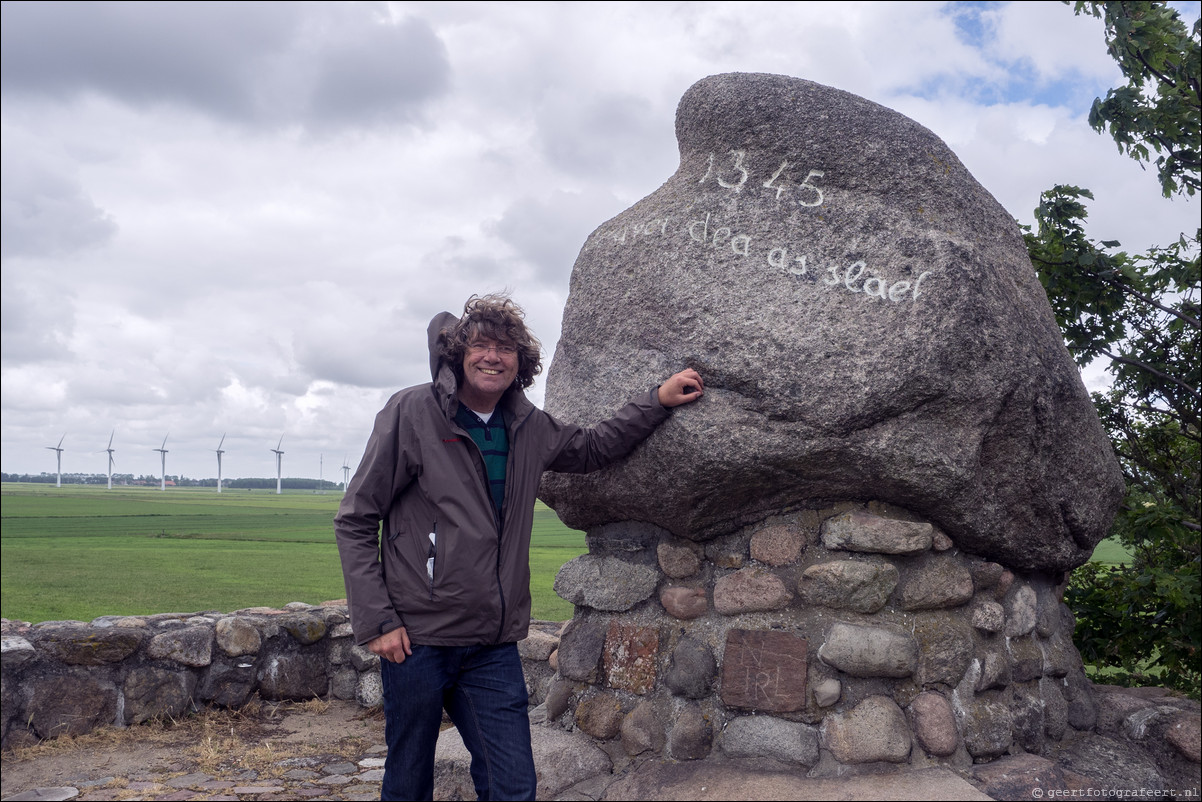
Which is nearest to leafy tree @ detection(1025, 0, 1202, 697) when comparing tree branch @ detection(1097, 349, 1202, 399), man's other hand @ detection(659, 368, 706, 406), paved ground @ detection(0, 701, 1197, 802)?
tree branch @ detection(1097, 349, 1202, 399)

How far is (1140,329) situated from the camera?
5676 mm

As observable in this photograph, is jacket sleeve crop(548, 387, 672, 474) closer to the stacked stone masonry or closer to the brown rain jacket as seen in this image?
the brown rain jacket

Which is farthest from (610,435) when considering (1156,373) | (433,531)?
(1156,373)

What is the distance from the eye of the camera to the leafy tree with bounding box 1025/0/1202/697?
5105 mm

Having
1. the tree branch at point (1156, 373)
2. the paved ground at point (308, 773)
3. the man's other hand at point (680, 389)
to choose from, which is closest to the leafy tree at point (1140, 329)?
the tree branch at point (1156, 373)

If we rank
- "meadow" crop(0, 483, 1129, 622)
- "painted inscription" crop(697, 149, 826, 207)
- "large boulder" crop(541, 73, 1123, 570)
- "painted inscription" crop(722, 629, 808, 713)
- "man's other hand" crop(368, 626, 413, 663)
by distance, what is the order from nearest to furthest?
1. "man's other hand" crop(368, 626, 413, 663)
2. "large boulder" crop(541, 73, 1123, 570)
3. "painted inscription" crop(722, 629, 808, 713)
4. "painted inscription" crop(697, 149, 826, 207)
5. "meadow" crop(0, 483, 1129, 622)

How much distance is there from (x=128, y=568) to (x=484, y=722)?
1866cm

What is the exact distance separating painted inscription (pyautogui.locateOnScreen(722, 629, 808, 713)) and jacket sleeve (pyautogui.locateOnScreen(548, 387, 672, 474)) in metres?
0.97

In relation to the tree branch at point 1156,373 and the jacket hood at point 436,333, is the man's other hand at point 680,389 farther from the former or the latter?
the tree branch at point 1156,373

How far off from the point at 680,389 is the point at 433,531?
4.02 ft

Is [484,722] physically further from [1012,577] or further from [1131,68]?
[1131,68]

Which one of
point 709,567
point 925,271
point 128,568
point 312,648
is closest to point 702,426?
point 709,567

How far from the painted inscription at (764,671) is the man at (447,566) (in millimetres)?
1024

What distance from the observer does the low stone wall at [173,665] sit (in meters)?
5.30
